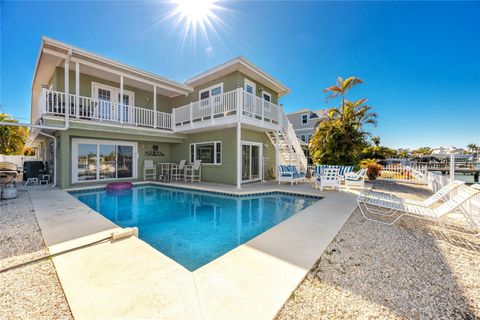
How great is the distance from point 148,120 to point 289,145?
8491 mm

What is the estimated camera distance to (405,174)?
12.4 metres

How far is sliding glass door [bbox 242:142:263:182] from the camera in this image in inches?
452

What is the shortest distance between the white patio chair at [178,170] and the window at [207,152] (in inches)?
25.7

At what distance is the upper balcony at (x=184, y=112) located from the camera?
8883mm

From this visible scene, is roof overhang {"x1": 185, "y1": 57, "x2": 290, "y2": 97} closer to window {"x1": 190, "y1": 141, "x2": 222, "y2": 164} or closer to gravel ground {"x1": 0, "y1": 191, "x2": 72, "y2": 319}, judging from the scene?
window {"x1": 190, "y1": 141, "x2": 222, "y2": 164}

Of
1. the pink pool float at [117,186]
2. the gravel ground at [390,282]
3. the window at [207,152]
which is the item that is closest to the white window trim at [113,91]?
the window at [207,152]

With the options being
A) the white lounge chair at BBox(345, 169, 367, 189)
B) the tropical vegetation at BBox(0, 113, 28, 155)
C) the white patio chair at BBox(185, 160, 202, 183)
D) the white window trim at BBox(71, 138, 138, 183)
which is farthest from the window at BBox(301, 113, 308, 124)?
the tropical vegetation at BBox(0, 113, 28, 155)

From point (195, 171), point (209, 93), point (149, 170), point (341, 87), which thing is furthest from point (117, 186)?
point (341, 87)

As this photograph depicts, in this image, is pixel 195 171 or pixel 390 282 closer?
pixel 390 282

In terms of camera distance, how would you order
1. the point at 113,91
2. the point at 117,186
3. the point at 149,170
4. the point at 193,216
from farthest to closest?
the point at 149,170, the point at 113,91, the point at 117,186, the point at 193,216

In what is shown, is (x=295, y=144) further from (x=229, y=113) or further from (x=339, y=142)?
(x=229, y=113)

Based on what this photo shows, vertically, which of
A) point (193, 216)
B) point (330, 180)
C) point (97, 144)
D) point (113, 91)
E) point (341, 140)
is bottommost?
point (193, 216)

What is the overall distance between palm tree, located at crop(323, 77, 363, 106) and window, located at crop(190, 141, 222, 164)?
846 centimetres

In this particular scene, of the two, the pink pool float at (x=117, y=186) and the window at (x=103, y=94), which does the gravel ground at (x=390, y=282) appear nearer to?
the pink pool float at (x=117, y=186)
